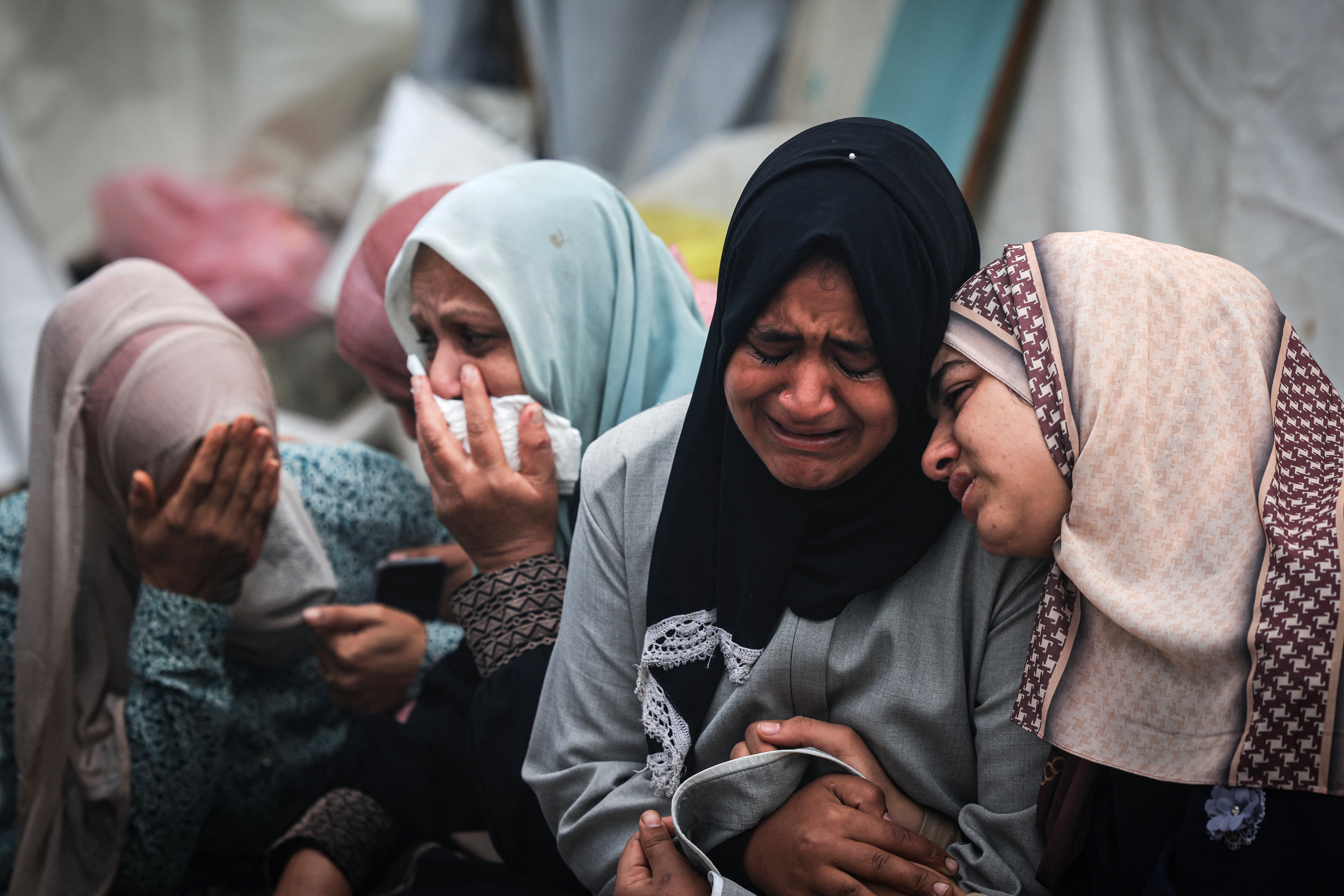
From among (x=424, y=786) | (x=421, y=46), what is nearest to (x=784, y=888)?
(x=424, y=786)

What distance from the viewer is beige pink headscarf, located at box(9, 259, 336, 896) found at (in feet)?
5.67

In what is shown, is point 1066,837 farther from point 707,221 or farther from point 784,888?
point 707,221

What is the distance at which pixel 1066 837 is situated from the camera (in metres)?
1.18

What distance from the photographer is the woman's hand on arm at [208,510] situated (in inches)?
67.4

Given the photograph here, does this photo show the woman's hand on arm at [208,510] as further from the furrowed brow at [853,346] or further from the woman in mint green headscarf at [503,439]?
the furrowed brow at [853,346]

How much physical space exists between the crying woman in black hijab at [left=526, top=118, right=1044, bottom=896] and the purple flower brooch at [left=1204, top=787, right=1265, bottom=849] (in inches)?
8.5

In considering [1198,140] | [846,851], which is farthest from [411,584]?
[1198,140]

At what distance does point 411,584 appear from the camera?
205 centimetres

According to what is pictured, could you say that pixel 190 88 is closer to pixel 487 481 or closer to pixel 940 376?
pixel 487 481

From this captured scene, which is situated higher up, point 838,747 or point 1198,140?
point 1198,140

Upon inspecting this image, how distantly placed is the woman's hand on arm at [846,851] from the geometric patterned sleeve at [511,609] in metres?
0.52

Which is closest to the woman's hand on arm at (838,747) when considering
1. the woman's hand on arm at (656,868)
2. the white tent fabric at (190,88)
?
the woman's hand on arm at (656,868)

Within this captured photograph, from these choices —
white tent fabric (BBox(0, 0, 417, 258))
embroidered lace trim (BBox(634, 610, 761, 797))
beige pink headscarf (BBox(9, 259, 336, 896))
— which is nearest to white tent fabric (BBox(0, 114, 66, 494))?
white tent fabric (BBox(0, 0, 417, 258))

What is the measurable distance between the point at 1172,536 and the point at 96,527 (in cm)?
183
